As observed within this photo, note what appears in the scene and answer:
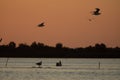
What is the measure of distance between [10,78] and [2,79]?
1.92 metres

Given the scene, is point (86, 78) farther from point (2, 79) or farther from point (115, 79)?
point (2, 79)

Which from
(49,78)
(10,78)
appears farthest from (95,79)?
(10,78)

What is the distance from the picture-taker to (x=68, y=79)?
6053 centimetres

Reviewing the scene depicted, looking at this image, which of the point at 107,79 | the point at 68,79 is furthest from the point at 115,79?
the point at 68,79

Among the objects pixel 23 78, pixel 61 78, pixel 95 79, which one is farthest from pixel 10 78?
pixel 95 79

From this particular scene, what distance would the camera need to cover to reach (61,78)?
202 feet

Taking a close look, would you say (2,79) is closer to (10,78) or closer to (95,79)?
(10,78)

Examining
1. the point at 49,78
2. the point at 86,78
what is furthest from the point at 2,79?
the point at 86,78

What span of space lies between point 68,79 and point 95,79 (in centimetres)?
314

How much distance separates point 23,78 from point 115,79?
411 inches

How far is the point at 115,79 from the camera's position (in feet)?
201

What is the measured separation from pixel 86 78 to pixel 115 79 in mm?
3509

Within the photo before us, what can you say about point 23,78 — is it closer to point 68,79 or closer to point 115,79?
point 68,79

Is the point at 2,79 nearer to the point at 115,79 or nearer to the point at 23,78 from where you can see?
the point at 23,78
